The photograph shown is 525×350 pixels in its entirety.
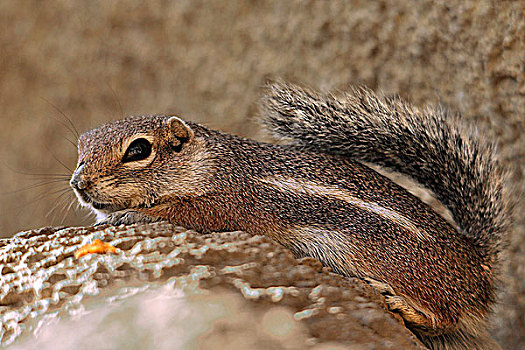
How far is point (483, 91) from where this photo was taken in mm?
1698

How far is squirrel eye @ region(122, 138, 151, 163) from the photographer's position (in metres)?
1.11

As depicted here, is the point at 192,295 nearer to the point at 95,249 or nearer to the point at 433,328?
the point at 95,249

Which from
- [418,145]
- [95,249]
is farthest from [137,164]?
[418,145]

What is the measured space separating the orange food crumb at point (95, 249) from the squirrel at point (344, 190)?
15 cm

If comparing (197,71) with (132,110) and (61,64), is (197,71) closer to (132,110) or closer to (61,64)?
(132,110)

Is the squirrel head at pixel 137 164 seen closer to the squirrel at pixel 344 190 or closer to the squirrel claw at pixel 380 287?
the squirrel at pixel 344 190

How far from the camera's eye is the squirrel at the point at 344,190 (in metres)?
1.07

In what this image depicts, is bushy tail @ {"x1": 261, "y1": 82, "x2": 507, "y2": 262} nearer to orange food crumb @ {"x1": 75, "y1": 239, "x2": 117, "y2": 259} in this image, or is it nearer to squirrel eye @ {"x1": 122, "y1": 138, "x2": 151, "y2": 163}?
squirrel eye @ {"x1": 122, "y1": 138, "x2": 151, "y2": 163}

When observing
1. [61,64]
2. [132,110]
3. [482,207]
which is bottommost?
[482,207]

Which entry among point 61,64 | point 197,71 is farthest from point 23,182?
point 197,71

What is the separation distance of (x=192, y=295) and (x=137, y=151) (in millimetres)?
403

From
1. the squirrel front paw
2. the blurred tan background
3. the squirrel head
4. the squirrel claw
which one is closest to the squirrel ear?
the squirrel head

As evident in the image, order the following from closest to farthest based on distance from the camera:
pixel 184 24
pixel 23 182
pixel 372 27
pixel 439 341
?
pixel 439 341, pixel 372 27, pixel 184 24, pixel 23 182

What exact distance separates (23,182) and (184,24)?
3.74ft
